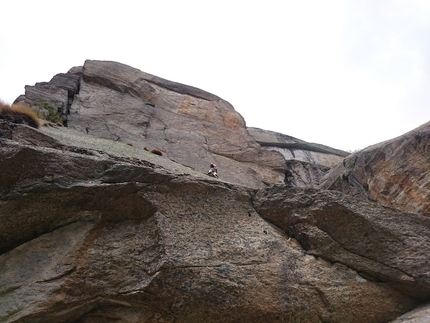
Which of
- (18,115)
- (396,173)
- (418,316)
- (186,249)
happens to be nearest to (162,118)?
(18,115)

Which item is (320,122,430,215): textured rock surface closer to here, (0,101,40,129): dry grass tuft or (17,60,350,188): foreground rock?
(17,60,350,188): foreground rock

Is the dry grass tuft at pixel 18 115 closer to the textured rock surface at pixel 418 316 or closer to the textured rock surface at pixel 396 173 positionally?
the textured rock surface at pixel 396 173

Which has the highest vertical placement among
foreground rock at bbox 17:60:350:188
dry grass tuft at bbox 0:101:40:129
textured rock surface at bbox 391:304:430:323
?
foreground rock at bbox 17:60:350:188

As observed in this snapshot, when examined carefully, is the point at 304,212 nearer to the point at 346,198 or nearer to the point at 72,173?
the point at 346,198

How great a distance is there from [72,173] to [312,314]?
494cm

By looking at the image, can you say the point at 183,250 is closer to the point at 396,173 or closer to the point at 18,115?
the point at 396,173

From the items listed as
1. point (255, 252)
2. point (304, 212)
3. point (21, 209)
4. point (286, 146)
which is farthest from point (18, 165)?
point (286, 146)

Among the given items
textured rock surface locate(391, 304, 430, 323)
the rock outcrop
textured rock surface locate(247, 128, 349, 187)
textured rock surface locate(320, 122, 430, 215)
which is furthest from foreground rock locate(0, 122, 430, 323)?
textured rock surface locate(247, 128, 349, 187)

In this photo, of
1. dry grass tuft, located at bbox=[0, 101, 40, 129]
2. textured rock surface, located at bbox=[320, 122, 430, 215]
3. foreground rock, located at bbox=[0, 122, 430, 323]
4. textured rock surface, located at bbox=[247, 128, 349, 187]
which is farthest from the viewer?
textured rock surface, located at bbox=[247, 128, 349, 187]

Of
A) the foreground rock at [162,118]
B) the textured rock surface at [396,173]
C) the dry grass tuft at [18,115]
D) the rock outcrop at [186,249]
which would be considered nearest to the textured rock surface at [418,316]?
the rock outcrop at [186,249]

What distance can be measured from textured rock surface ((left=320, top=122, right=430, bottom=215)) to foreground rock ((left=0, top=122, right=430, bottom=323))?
197 centimetres

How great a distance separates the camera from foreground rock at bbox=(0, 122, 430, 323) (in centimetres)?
666

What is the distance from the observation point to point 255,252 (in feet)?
24.9

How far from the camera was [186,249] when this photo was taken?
7.23 metres
